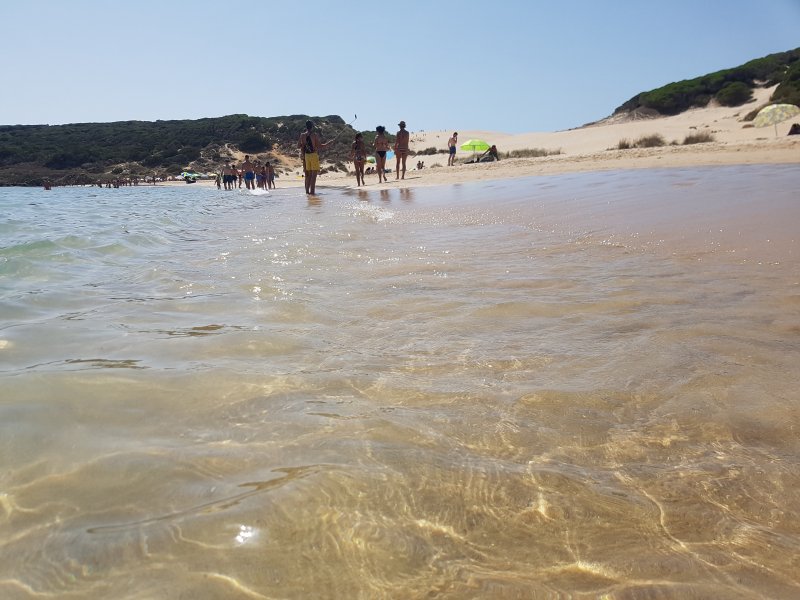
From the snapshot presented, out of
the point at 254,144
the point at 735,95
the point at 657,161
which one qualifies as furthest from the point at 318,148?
the point at 254,144

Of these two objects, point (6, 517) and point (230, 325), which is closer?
point (6, 517)

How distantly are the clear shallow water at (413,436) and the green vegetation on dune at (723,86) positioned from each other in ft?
108

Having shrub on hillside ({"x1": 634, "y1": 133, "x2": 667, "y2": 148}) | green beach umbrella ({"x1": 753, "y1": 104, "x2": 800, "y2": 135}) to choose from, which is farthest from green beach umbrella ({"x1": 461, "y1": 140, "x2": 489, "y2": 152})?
green beach umbrella ({"x1": 753, "y1": 104, "x2": 800, "y2": 135})

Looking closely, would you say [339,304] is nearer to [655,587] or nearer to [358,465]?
[358,465]

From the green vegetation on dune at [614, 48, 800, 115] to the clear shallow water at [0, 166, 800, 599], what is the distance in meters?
33.0

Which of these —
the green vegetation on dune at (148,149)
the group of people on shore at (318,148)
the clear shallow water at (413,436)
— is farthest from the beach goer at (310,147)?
Result: the green vegetation on dune at (148,149)

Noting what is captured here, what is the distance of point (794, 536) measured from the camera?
1202mm

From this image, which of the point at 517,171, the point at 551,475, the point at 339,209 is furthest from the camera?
the point at 517,171

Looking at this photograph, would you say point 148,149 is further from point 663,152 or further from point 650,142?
point 663,152

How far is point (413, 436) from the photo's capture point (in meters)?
1.67

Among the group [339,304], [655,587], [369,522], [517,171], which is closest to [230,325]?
[339,304]

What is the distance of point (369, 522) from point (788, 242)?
3973mm

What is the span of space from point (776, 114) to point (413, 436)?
20.7m

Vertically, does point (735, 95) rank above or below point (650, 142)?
above
